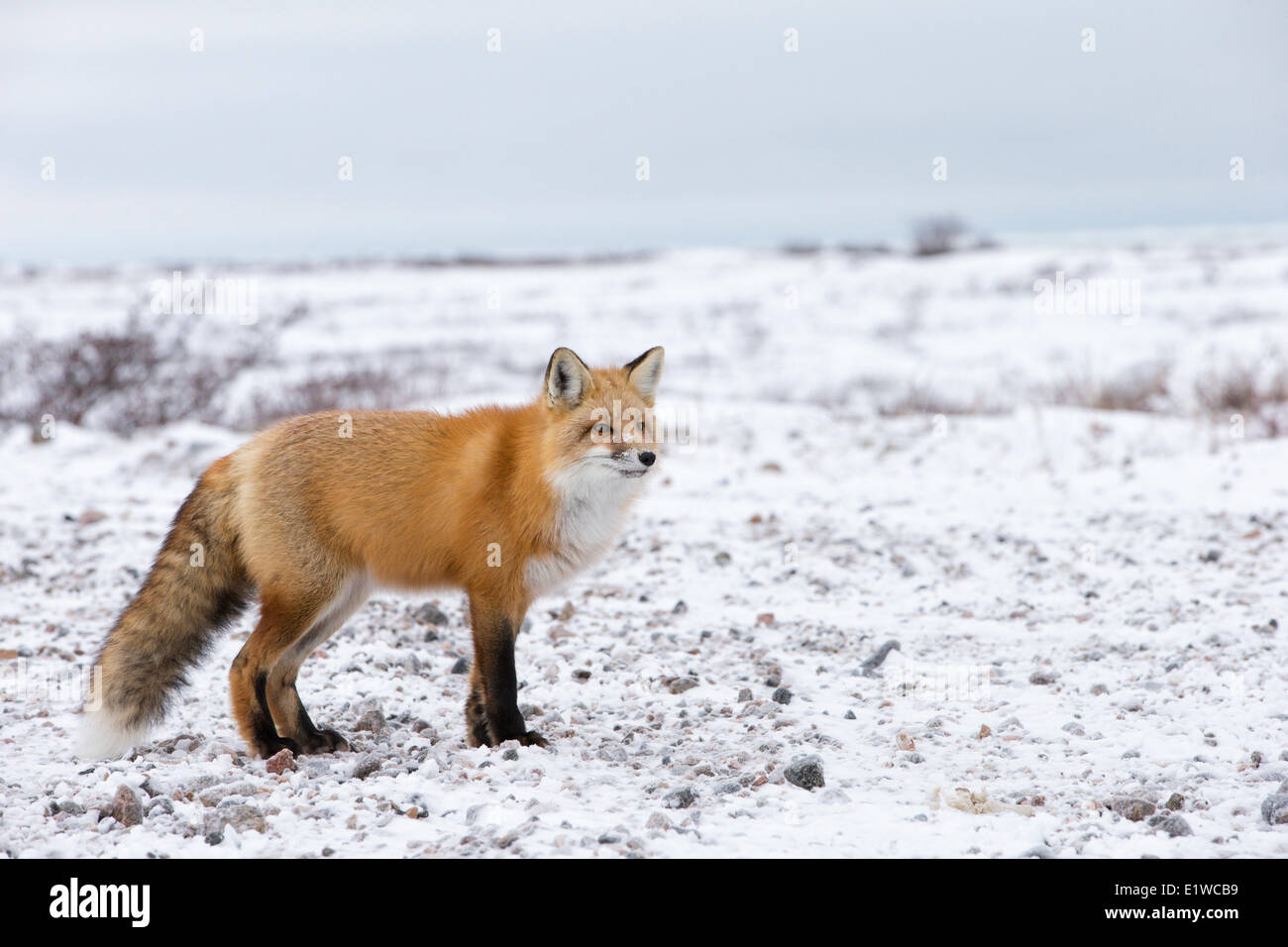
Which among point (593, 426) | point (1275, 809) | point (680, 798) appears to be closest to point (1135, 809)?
point (1275, 809)

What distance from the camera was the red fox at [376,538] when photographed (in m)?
4.20

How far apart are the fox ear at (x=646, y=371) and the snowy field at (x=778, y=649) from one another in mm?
1337

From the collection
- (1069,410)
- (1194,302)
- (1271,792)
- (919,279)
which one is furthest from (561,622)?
(919,279)

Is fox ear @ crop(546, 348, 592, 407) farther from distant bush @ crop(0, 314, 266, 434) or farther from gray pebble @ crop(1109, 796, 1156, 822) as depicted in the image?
distant bush @ crop(0, 314, 266, 434)

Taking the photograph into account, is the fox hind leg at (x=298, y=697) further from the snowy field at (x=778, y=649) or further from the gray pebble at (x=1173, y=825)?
the gray pebble at (x=1173, y=825)

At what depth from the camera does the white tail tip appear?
156 inches

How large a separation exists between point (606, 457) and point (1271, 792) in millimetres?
2523

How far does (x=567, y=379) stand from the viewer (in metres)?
4.36

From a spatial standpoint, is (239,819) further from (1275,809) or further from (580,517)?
(1275,809)

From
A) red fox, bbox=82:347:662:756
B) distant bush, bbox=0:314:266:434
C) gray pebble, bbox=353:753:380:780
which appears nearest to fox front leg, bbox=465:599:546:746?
red fox, bbox=82:347:662:756

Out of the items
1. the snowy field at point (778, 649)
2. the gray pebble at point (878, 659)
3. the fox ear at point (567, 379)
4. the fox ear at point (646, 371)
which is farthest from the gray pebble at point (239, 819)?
the gray pebble at point (878, 659)

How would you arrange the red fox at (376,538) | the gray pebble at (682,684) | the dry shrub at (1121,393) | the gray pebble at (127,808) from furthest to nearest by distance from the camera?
the dry shrub at (1121,393)
the gray pebble at (682,684)
the red fox at (376,538)
the gray pebble at (127,808)

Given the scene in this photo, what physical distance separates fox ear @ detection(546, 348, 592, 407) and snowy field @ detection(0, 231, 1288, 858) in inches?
53.8

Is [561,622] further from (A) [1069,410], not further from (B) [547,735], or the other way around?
(A) [1069,410]
